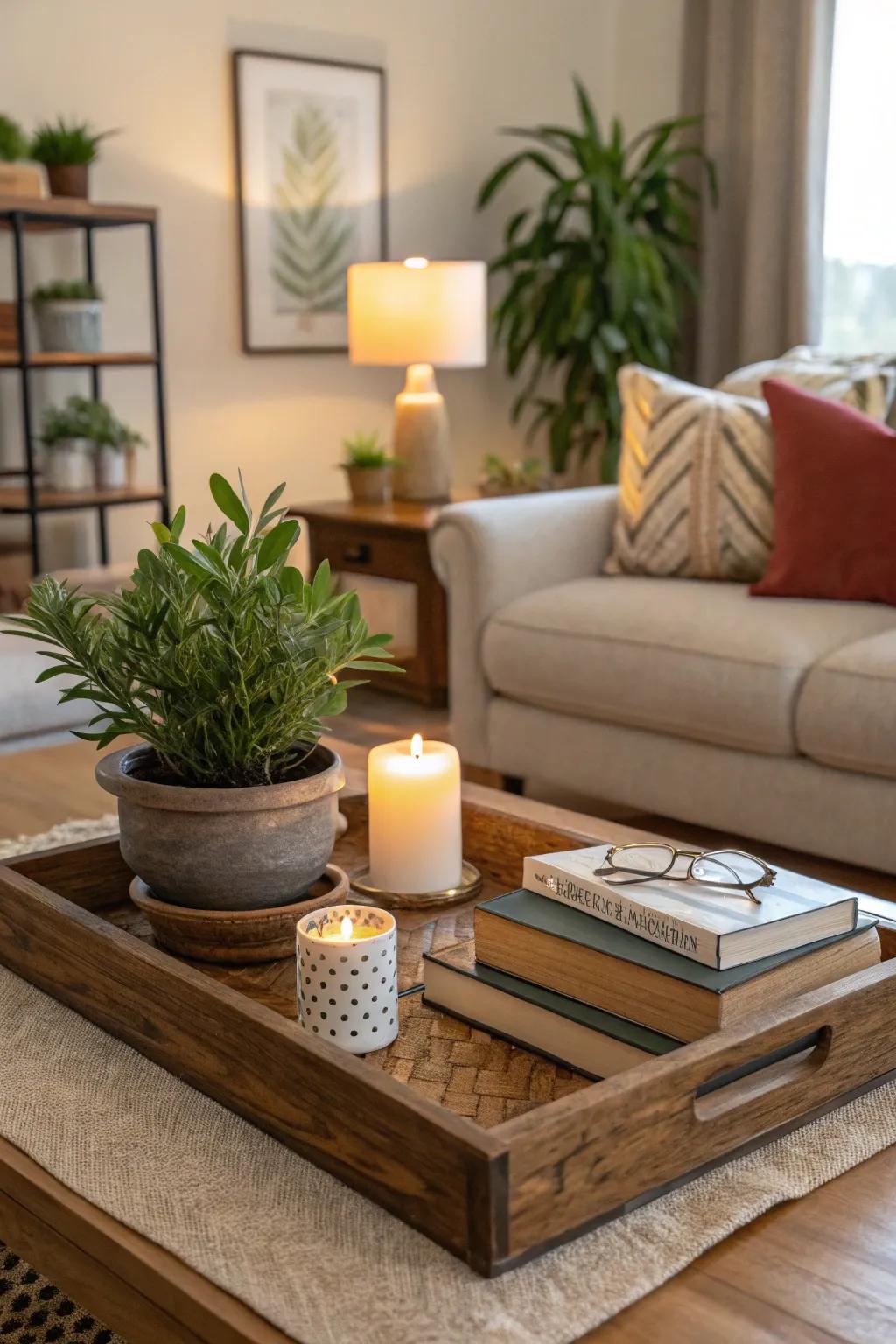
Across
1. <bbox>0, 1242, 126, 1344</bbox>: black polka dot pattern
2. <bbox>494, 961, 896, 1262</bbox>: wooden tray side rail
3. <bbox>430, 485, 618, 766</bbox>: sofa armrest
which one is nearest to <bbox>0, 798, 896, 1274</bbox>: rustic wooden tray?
→ <bbox>494, 961, 896, 1262</bbox>: wooden tray side rail

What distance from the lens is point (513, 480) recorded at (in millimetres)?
4008

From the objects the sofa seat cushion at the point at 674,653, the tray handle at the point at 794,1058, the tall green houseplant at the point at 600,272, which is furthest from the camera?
the tall green houseplant at the point at 600,272

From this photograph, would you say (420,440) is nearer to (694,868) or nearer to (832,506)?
(832,506)

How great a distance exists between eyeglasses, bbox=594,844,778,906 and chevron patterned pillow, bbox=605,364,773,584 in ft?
5.78

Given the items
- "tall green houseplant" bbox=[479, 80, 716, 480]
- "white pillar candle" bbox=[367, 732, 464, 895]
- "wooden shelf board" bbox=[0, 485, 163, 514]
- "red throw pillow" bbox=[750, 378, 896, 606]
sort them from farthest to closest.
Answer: "tall green houseplant" bbox=[479, 80, 716, 480] < "wooden shelf board" bbox=[0, 485, 163, 514] < "red throw pillow" bbox=[750, 378, 896, 606] < "white pillar candle" bbox=[367, 732, 464, 895]

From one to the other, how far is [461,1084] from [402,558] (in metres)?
2.71

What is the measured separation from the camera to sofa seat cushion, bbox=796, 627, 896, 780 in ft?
7.23

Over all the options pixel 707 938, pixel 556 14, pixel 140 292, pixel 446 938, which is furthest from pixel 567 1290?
pixel 556 14

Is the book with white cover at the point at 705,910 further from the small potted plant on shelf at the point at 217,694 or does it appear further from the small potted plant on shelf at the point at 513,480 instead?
the small potted plant on shelf at the point at 513,480

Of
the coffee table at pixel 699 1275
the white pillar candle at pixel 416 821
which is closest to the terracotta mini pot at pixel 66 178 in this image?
the white pillar candle at pixel 416 821

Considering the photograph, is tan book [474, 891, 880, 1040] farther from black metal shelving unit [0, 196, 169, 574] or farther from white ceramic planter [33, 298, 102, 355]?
white ceramic planter [33, 298, 102, 355]

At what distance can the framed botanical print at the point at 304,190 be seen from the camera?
4.09 meters

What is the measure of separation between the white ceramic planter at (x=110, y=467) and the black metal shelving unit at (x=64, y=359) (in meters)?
0.04

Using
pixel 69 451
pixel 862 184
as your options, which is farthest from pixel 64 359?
pixel 862 184
